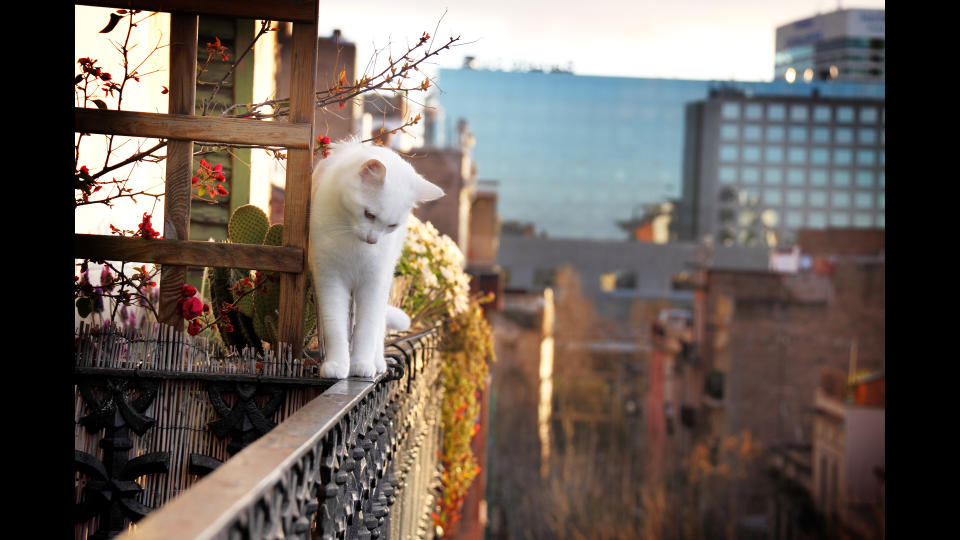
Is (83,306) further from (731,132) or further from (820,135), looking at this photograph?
(820,135)

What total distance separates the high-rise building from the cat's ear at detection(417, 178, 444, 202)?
129 feet

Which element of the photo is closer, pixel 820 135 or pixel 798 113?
pixel 798 113

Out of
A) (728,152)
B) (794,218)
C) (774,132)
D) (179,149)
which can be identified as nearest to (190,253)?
(179,149)

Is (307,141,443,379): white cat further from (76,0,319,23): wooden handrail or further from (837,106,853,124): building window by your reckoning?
(837,106,853,124): building window

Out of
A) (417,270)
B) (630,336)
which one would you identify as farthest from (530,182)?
(417,270)

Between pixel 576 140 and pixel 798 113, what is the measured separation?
8806 mm

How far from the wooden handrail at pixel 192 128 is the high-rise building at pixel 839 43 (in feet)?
129

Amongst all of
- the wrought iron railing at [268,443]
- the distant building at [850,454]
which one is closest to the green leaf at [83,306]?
the wrought iron railing at [268,443]

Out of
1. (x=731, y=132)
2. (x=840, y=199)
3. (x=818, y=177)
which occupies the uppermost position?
(x=731, y=132)

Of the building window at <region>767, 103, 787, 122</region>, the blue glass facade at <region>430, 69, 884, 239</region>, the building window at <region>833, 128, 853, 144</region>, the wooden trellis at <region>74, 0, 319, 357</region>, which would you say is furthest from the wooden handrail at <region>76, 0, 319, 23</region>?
the building window at <region>833, 128, 853, 144</region>

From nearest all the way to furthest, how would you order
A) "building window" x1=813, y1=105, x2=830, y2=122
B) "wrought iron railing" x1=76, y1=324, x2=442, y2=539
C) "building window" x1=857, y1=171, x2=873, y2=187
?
"wrought iron railing" x1=76, y1=324, x2=442, y2=539, "building window" x1=813, y1=105, x2=830, y2=122, "building window" x1=857, y1=171, x2=873, y2=187

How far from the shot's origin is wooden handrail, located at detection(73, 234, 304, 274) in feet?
7.36

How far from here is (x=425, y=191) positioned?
7.99 feet
